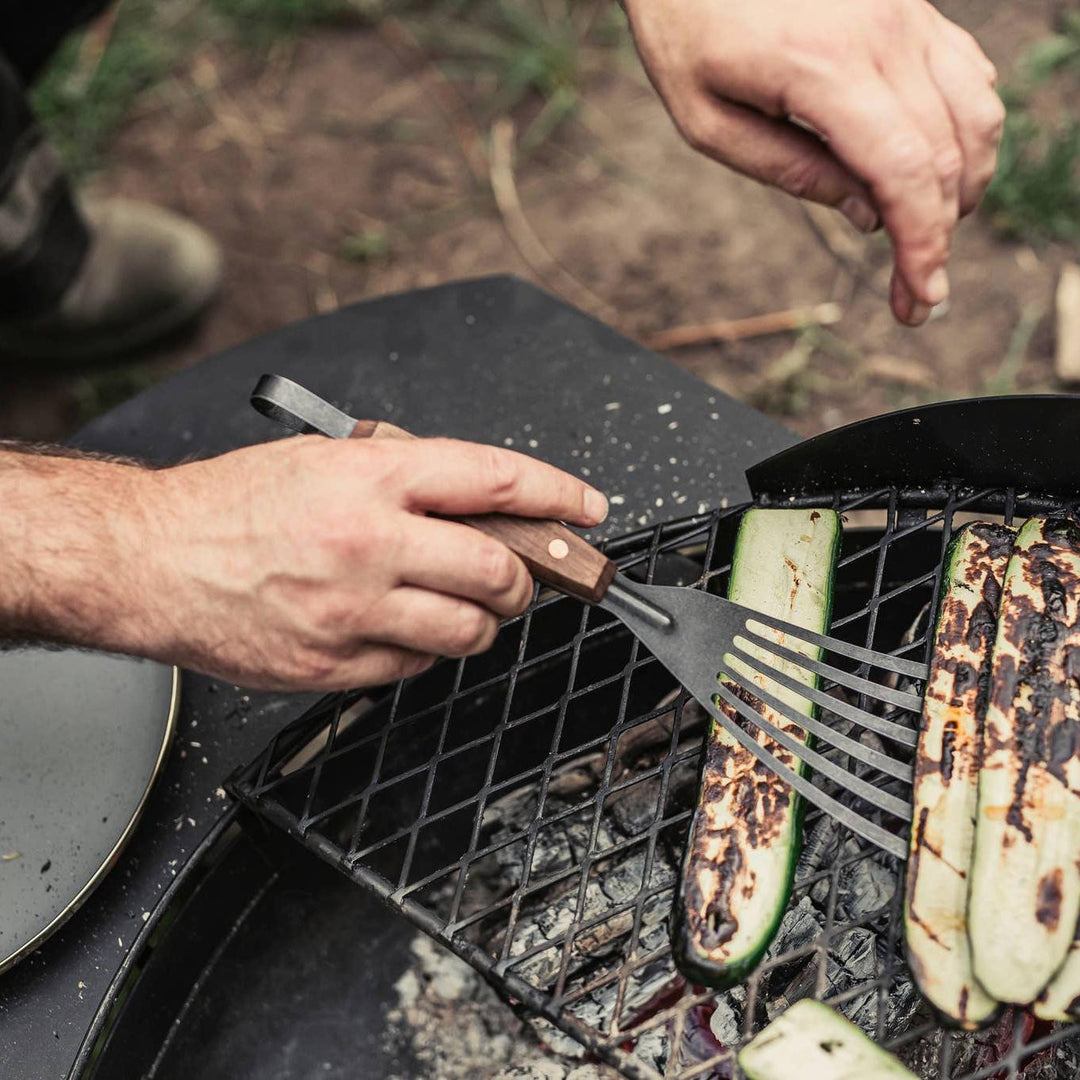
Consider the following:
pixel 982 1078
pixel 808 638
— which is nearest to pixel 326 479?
pixel 808 638

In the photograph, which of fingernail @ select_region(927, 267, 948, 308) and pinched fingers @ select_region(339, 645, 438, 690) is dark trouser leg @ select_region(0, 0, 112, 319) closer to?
pinched fingers @ select_region(339, 645, 438, 690)

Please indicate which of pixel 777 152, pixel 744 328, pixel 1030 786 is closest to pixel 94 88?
pixel 744 328

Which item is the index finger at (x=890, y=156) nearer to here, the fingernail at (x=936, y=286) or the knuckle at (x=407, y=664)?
the fingernail at (x=936, y=286)

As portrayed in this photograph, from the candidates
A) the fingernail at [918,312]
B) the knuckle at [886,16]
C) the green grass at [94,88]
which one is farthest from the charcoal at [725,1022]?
the green grass at [94,88]

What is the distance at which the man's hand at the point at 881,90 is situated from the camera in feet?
5.10

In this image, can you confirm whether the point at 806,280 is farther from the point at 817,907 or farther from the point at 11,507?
the point at 11,507

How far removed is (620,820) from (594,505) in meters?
0.69

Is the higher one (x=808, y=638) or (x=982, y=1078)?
(x=808, y=638)

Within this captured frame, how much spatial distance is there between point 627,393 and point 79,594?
108 centimetres

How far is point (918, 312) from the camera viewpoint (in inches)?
70.5

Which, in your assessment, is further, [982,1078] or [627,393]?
[627,393]

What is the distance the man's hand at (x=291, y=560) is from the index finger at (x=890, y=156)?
719 mm

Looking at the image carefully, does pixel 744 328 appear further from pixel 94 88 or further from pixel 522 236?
pixel 94 88

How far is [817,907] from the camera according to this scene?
153 cm
